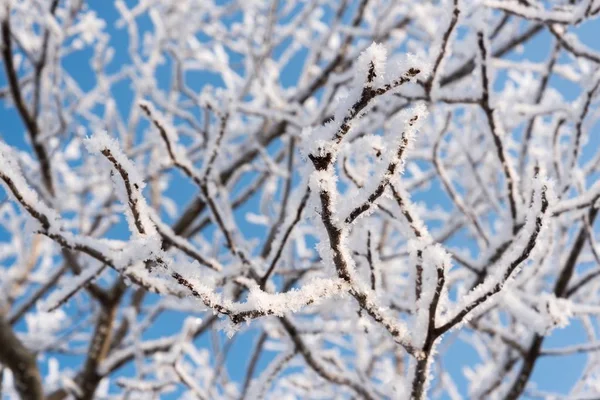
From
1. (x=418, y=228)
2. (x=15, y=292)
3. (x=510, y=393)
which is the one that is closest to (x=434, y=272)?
(x=418, y=228)

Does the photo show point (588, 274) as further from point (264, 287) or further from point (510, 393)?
point (264, 287)

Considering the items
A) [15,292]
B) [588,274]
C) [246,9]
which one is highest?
[246,9]

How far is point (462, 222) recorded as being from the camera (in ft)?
10.8

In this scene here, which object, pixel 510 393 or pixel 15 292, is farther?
pixel 15 292

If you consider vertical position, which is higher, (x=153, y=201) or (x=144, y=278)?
(x=153, y=201)

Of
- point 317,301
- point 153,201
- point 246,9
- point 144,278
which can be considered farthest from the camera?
point 246,9

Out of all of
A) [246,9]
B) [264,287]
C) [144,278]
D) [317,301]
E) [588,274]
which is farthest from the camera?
[246,9]

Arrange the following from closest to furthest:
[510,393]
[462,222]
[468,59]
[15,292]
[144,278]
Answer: [144,278] → [510,393] → [468,59] → [462,222] → [15,292]

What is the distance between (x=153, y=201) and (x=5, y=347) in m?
2.10

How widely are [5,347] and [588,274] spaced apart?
2.18 metres

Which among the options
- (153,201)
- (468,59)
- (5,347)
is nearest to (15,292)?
(153,201)

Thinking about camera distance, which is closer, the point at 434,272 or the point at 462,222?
the point at 434,272

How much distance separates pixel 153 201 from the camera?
388 centimetres

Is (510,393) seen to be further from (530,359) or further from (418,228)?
(418,228)
